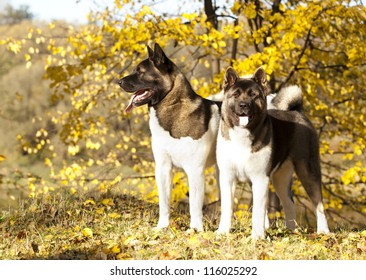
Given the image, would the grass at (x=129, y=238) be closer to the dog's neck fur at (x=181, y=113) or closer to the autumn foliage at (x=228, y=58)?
the autumn foliage at (x=228, y=58)

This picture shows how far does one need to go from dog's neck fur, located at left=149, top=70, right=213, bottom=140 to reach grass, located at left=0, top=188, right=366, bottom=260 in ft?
2.95

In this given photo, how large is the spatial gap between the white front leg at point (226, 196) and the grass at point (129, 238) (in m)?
0.10

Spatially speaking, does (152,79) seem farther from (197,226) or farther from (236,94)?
(197,226)

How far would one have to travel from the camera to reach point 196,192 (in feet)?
17.7

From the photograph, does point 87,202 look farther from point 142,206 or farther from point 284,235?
point 284,235

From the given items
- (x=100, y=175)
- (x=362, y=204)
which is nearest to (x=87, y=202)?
(x=100, y=175)

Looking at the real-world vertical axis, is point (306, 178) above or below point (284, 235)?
above

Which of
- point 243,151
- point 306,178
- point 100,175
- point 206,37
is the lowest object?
point 100,175

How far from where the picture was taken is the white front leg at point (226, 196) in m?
5.11

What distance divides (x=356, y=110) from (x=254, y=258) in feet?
22.3

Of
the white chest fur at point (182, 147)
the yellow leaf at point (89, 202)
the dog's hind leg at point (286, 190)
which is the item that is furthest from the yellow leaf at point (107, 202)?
the dog's hind leg at point (286, 190)

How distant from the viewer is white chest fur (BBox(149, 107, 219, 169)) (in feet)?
17.6

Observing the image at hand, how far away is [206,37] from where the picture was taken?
7609mm

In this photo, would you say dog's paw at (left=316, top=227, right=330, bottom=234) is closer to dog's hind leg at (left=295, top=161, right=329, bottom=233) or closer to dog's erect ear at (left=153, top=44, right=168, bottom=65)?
dog's hind leg at (left=295, top=161, right=329, bottom=233)
